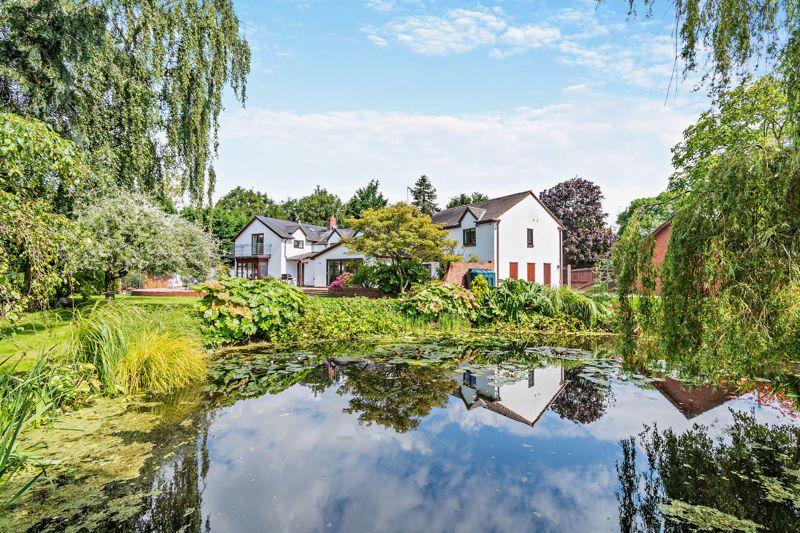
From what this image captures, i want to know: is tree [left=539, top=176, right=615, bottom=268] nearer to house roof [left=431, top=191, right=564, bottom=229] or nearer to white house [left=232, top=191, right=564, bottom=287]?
house roof [left=431, top=191, right=564, bottom=229]

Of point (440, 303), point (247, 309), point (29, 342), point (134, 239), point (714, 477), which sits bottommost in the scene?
point (714, 477)

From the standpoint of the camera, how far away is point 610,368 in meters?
8.12

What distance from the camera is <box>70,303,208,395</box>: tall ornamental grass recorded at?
5.81 metres

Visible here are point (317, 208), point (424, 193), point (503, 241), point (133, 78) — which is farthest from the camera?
point (317, 208)

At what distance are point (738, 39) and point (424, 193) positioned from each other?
160ft

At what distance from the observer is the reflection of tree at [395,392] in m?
5.34

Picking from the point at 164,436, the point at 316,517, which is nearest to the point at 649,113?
the point at 316,517

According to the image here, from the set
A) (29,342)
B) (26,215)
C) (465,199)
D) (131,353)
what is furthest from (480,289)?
(465,199)

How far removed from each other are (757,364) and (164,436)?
6.00 meters

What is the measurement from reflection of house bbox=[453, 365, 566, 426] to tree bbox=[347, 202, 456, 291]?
11.6 meters

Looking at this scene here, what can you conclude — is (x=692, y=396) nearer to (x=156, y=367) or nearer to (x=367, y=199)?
(x=156, y=367)

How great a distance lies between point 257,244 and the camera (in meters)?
39.7

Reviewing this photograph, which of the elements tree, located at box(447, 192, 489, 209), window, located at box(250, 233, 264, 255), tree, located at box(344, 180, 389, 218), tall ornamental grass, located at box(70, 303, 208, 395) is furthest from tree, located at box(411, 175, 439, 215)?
tall ornamental grass, located at box(70, 303, 208, 395)

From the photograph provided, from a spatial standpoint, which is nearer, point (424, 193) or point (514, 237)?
point (514, 237)
